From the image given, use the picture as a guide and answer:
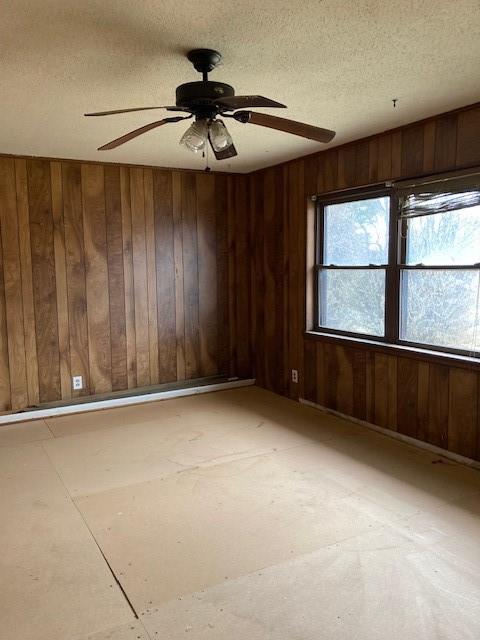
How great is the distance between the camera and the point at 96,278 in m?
4.70

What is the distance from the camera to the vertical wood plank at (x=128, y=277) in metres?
4.75

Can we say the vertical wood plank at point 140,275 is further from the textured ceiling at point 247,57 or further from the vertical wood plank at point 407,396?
the vertical wood plank at point 407,396

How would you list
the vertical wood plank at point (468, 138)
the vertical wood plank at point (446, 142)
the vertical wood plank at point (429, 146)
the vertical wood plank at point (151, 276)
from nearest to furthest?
1. the vertical wood plank at point (468, 138)
2. the vertical wood plank at point (446, 142)
3. the vertical wood plank at point (429, 146)
4. the vertical wood plank at point (151, 276)

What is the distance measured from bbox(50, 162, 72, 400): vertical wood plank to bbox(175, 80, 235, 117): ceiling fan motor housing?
8.31 ft

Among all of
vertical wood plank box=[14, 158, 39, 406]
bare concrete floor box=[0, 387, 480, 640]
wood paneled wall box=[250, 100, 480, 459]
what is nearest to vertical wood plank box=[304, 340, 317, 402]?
wood paneled wall box=[250, 100, 480, 459]

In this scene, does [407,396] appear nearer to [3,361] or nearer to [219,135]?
[219,135]

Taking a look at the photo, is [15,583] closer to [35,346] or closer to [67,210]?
[35,346]

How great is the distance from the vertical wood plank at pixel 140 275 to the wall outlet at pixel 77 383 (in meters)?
0.55

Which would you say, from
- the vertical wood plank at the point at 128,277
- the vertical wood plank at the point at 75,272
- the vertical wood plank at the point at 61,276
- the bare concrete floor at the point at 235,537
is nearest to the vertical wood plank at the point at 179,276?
the vertical wood plank at the point at 128,277

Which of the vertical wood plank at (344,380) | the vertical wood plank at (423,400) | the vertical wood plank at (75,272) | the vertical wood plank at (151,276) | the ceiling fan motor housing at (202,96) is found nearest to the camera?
the ceiling fan motor housing at (202,96)

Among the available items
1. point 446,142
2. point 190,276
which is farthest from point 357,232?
point 190,276

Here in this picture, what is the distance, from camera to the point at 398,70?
2539mm

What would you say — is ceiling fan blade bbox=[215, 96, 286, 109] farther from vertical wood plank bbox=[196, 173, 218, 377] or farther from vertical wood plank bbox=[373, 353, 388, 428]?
vertical wood plank bbox=[196, 173, 218, 377]

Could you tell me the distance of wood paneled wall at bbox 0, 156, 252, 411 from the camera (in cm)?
439
